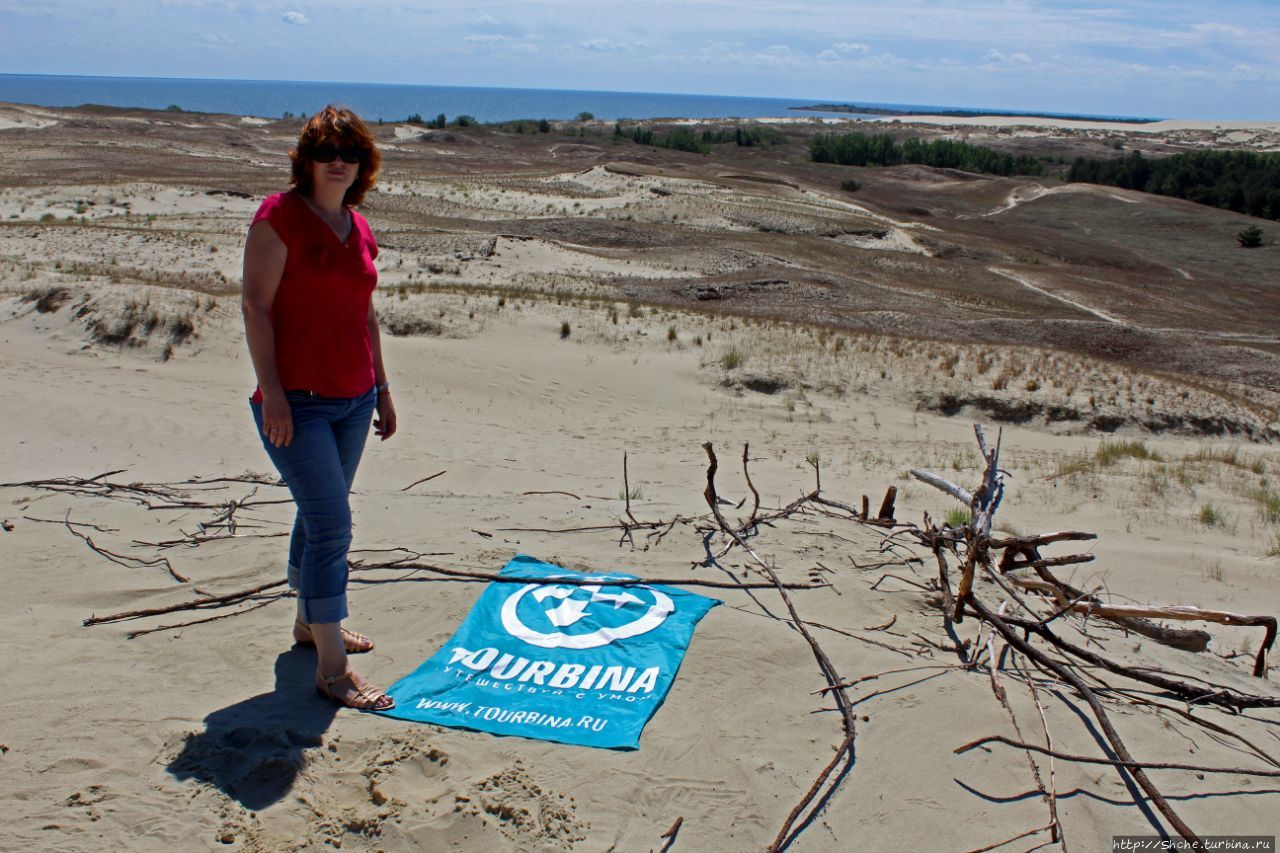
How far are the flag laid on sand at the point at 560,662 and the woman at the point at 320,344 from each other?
0.33 metres

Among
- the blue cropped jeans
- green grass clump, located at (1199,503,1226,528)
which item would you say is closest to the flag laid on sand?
the blue cropped jeans

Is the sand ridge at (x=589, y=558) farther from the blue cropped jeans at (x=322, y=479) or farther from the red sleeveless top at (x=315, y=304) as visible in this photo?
the red sleeveless top at (x=315, y=304)

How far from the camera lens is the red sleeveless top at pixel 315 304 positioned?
3201 millimetres

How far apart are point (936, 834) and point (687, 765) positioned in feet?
2.78

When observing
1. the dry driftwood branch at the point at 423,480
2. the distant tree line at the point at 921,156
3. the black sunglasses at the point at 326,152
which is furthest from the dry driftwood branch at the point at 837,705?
the distant tree line at the point at 921,156

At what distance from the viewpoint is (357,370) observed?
11.2 ft

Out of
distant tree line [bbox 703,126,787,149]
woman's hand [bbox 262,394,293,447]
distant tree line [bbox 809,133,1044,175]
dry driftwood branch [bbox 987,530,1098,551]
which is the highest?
distant tree line [bbox 703,126,787,149]

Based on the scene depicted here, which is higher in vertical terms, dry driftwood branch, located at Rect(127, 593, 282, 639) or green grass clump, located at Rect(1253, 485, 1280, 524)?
dry driftwood branch, located at Rect(127, 593, 282, 639)

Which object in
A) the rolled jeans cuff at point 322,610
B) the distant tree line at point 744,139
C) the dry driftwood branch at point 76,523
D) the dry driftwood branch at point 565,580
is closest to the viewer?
the rolled jeans cuff at point 322,610

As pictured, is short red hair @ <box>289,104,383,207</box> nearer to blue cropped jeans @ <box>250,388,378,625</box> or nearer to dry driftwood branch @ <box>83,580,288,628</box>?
blue cropped jeans @ <box>250,388,378,625</box>

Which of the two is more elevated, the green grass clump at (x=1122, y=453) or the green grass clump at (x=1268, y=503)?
the green grass clump at (x=1268, y=503)

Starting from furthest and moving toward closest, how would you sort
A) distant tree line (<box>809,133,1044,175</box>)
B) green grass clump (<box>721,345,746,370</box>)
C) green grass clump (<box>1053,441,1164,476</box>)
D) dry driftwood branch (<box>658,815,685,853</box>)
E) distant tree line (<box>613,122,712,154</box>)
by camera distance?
distant tree line (<box>613,122,712,154</box>) → distant tree line (<box>809,133,1044,175</box>) → green grass clump (<box>721,345,746,370</box>) → green grass clump (<box>1053,441,1164,476</box>) → dry driftwood branch (<box>658,815,685,853</box>)

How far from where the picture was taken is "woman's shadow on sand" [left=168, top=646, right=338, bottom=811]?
302 centimetres

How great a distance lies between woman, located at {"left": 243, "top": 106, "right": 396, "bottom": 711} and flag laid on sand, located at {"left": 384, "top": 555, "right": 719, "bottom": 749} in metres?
0.33
